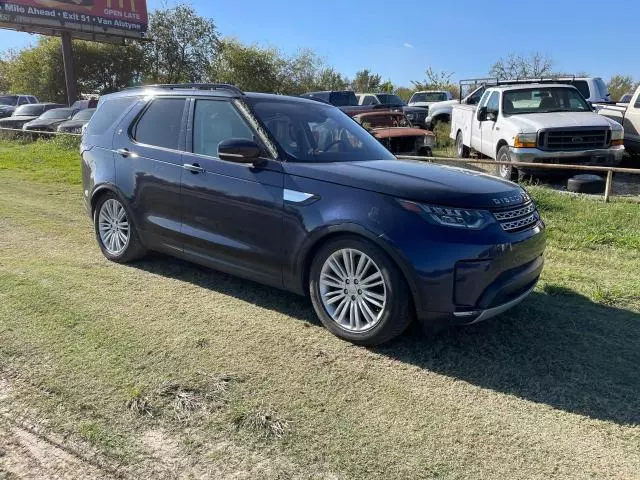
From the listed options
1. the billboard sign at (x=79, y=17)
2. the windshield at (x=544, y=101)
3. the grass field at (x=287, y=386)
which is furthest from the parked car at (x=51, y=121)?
the grass field at (x=287, y=386)

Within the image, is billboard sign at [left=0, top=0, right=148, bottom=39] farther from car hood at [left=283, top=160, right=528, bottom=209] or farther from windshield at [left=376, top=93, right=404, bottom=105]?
car hood at [left=283, top=160, right=528, bottom=209]

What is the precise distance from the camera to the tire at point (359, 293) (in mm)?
3578

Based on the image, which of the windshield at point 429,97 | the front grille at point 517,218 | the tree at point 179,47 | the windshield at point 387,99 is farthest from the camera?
the tree at point 179,47

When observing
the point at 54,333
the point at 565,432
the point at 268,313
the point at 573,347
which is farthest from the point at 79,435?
the point at 573,347

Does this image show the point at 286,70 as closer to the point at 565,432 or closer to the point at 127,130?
the point at 127,130

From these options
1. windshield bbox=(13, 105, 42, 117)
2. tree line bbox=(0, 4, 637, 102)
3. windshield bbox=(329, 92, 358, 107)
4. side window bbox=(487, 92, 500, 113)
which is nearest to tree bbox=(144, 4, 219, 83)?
tree line bbox=(0, 4, 637, 102)

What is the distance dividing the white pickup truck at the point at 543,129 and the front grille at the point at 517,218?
19.0 ft

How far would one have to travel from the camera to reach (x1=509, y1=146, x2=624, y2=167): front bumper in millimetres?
9250

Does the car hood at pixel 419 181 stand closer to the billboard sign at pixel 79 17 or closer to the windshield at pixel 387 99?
the windshield at pixel 387 99

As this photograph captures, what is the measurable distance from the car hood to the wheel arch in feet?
0.99

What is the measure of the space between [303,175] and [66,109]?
2057cm

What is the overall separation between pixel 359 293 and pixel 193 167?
6.03 ft

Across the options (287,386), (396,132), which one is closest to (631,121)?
(396,132)

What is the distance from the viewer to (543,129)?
30.4ft
